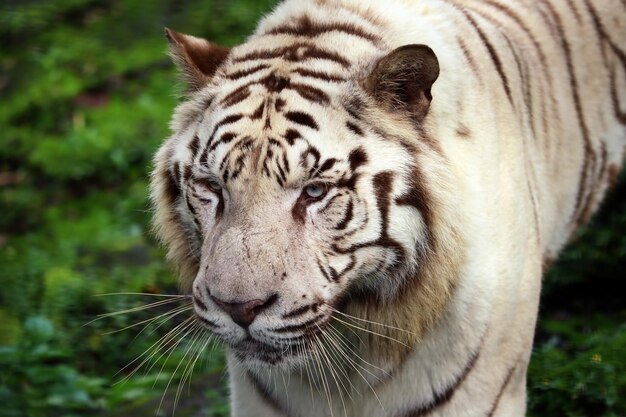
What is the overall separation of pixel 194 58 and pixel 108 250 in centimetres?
277

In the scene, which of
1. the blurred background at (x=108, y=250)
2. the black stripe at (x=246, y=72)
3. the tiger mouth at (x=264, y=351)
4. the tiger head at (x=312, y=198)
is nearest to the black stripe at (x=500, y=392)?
the tiger head at (x=312, y=198)

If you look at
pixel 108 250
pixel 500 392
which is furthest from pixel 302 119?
pixel 108 250

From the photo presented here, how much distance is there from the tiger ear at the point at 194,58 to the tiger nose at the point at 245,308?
599mm

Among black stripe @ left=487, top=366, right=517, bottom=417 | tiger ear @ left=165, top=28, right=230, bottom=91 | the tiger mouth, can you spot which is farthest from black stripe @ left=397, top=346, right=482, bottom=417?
tiger ear @ left=165, top=28, right=230, bottom=91

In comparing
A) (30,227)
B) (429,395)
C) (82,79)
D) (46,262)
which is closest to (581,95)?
(429,395)

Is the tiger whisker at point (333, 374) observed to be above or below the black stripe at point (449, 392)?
above

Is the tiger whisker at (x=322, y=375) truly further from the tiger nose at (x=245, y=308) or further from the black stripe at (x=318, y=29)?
the black stripe at (x=318, y=29)

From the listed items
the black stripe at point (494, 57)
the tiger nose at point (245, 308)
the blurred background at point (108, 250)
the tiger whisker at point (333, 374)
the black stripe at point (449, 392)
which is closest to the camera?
the tiger nose at point (245, 308)

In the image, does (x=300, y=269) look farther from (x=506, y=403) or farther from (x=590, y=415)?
(x=590, y=415)

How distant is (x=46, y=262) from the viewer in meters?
4.94

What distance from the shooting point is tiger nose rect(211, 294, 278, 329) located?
2170 mm

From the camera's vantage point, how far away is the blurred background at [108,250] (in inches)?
143

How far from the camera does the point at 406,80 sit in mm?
2287

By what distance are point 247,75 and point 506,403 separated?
1042 mm
